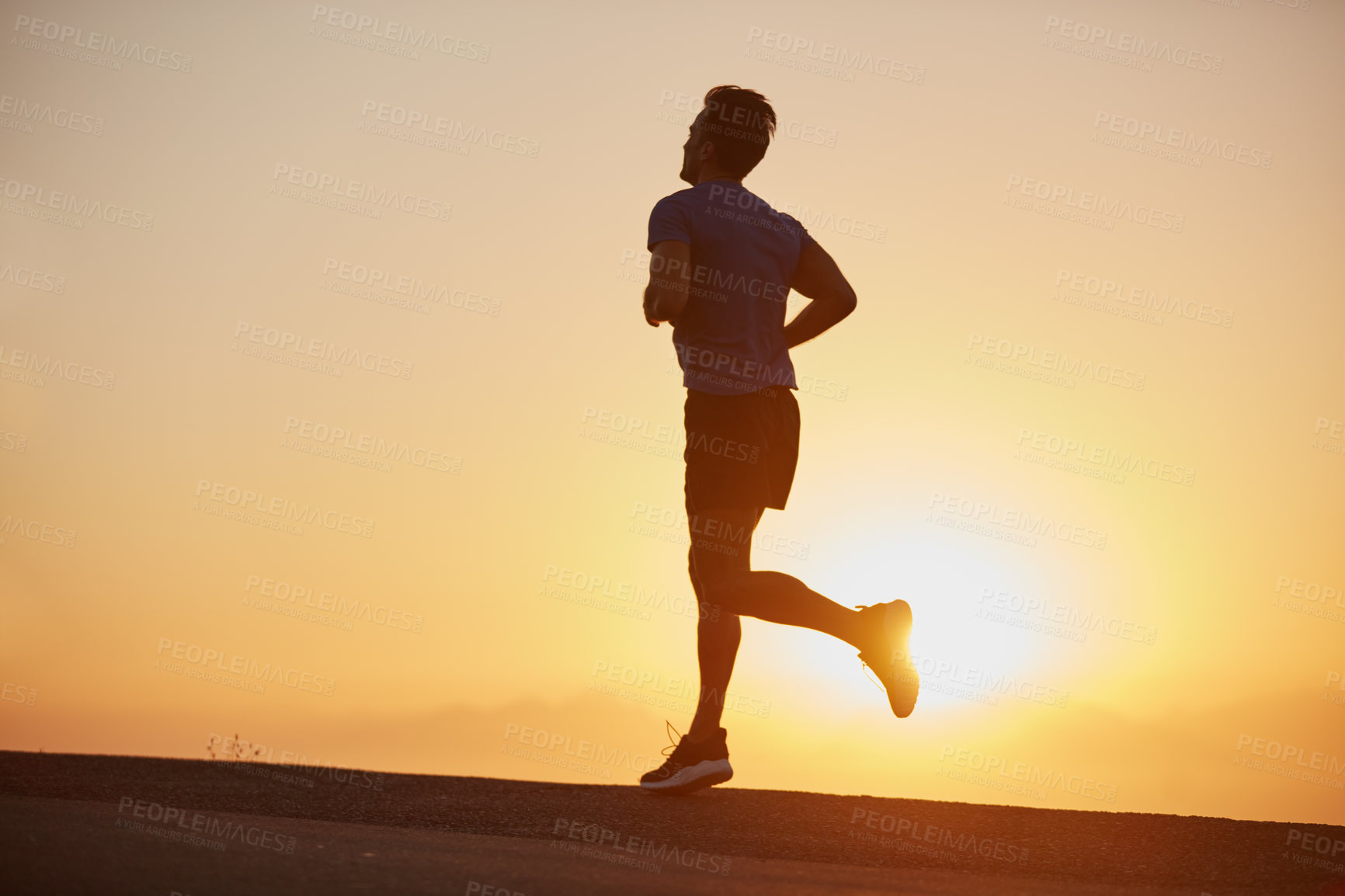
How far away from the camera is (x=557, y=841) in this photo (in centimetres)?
375

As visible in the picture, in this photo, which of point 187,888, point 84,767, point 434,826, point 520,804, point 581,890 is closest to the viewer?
point 187,888

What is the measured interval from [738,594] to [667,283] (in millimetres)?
1181

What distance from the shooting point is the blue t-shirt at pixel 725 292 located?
429 cm

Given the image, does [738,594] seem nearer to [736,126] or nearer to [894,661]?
[894,661]

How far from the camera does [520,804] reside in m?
4.47

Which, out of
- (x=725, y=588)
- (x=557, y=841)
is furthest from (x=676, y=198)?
(x=557, y=841)

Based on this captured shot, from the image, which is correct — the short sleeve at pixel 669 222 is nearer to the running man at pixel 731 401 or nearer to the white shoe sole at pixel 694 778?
the running man at pixel 731 401

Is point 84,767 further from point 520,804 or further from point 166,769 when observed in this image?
point 520,804

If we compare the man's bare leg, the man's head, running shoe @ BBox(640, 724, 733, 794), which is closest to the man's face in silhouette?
the man's head

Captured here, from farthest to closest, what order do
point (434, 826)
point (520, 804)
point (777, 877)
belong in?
point (520, 804) → point (434, 826) → point (777, 877)

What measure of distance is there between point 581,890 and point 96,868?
1.18m

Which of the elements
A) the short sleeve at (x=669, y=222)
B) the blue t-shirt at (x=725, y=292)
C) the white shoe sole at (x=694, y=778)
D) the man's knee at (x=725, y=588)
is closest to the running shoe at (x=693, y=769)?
the white shoe sole at (x=694, y=778)

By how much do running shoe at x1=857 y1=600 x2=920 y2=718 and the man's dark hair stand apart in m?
1.89

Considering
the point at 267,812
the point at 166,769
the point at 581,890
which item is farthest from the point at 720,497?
the point at 166,769
